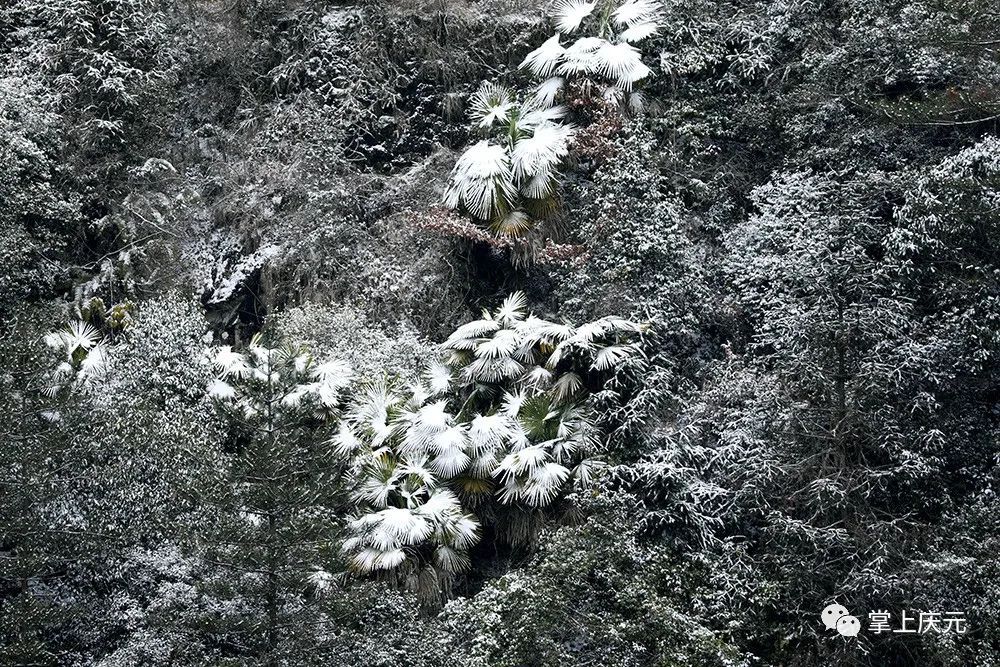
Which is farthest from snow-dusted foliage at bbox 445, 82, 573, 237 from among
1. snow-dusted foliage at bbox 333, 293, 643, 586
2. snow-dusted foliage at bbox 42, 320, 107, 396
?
snow-dusted foliage at bbox 42, 320, 107, 396

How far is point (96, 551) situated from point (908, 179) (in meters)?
9.99

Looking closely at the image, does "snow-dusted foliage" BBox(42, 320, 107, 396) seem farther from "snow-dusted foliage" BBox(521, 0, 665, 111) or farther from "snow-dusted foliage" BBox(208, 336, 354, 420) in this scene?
"snow-dusted foliage" BBox(521, 0, 665, 111)

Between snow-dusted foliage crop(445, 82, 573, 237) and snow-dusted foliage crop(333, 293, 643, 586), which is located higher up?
snow-dusted foliage crop(445, 82, 573, 237)

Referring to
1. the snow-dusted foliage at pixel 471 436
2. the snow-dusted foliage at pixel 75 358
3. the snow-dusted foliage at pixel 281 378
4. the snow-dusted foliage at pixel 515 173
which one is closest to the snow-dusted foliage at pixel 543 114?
the snow-dusted foliage at pixel 515 173

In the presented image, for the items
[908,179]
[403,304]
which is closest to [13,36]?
[403,304]

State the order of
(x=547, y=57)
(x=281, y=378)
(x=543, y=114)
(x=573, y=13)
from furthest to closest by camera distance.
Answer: (x=573, y=13) → (x=547, y=57) → (x=543, y=114) → (x=281, y=378)

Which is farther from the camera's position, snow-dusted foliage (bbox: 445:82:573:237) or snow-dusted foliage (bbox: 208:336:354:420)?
snow-dusted foliage (bbox: 445:82:573:237)

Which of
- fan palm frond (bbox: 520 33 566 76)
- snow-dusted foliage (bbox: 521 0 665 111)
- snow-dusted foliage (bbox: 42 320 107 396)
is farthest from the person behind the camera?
fan palm frond (bbox: 520 33 566 76)

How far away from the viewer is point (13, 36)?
18609 mm

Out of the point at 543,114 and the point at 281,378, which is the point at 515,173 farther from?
the point at 281,378

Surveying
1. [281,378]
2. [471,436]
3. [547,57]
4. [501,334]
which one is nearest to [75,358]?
[281,378]

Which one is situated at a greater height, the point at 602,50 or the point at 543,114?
the point at 602,50

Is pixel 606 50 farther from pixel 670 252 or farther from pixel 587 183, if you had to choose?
pixel 670 252

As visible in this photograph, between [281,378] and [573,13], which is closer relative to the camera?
[281,378]
